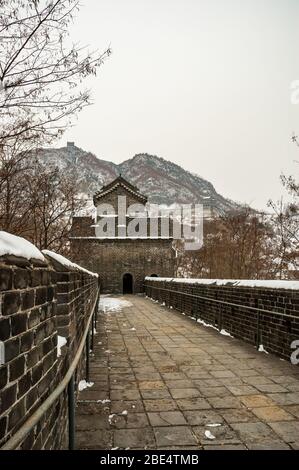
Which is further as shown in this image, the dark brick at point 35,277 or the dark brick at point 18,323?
the dark brick at point 35,277

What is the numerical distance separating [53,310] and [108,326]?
8.81 m

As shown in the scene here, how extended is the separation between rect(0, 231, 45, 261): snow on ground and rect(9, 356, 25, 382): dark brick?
556 mm

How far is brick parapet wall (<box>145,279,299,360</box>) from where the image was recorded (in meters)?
6.89

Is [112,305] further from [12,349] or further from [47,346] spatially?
[12,349]

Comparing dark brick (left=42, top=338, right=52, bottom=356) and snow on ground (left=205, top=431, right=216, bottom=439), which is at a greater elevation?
dark brick (left=42, top=338, right=52, bottom=356)

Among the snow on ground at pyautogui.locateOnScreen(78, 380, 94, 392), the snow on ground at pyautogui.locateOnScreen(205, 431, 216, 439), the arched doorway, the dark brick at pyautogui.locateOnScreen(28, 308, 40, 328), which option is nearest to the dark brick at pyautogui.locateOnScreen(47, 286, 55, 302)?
the dark brick at pyautogui.locateOnScreen(28, 308, 40, 328)

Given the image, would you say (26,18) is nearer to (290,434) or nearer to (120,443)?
(120,443)

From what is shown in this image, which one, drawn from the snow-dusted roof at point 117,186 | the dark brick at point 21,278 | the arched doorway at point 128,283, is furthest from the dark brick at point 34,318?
the snow-dusted roof at point 117,186

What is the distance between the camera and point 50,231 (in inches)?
618

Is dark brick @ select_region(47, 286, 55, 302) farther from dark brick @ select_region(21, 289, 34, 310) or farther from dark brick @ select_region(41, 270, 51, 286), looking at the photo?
dark brick @ select_region(21, 289, 34, 310)

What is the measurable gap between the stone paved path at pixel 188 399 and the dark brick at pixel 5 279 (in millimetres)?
2265

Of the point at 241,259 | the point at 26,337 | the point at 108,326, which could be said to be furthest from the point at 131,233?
the point at 26,337

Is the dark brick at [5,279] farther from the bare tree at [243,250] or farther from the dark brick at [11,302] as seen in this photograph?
the bare tree at [243,250]

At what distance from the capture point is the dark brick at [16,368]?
1927mm
